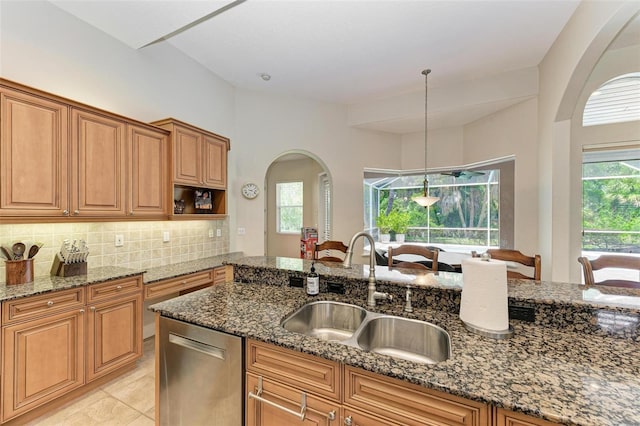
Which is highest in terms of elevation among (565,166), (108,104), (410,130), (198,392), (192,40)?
(192,40)

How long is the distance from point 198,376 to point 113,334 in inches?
54.0

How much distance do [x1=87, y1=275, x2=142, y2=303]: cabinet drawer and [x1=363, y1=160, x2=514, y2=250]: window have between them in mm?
3809

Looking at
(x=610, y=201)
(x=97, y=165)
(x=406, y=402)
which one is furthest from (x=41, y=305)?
(x=610, y=201)

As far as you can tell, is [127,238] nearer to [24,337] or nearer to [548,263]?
[24,337]

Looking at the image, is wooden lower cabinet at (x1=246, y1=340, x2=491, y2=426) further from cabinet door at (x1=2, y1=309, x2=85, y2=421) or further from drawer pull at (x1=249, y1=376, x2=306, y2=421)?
cabinet door at (x1=2, y1=309, x2=85, y2=421)

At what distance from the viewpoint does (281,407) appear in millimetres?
1137

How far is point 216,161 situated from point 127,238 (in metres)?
1.29

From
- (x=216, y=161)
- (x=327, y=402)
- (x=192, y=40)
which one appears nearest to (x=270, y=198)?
(x=216, y=161)

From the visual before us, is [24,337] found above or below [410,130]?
below

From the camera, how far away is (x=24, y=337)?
1724 mm

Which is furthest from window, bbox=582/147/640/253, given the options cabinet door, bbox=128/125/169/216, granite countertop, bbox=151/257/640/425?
cabinet door, bbox=128/125/169/216

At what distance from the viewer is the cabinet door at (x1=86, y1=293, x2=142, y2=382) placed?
2057 mm

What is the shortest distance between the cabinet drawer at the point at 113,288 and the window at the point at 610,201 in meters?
4.54

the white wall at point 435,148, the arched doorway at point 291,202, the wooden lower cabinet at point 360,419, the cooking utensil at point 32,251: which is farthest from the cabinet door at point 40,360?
the white wall at point 435,148
